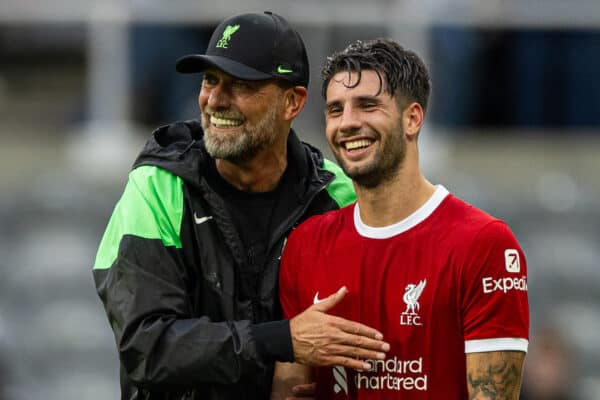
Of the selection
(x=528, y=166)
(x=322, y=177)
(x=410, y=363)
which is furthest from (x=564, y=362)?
(x=410, y=363)

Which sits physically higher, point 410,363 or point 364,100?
point 364,100

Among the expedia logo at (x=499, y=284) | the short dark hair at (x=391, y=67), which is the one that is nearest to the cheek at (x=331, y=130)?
the short dark hair at (x=391, y=67)

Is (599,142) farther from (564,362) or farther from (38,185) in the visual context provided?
(38,185)

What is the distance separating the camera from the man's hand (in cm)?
376

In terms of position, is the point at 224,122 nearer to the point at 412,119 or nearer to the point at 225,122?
the point at 225,122

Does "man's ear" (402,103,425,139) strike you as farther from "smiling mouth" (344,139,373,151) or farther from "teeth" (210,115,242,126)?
"teeth" (210,115,242,126)

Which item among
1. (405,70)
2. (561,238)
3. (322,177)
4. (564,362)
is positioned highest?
(405,70)

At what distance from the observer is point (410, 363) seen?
378 centimetres

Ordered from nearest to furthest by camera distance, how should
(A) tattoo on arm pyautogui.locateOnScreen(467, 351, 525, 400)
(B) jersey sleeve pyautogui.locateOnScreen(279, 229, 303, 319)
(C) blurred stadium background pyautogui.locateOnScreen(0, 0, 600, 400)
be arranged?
(A) tattoo on arm pyautogui.locateOnScreen(467, 351, 525, 400) → (B) jersey sleeve pyautogui.locateOnScreen(279, 229, 303, 319) → (C) blurred stadium background pyautogui.locateOnScreen(0, 0, 600, 400)

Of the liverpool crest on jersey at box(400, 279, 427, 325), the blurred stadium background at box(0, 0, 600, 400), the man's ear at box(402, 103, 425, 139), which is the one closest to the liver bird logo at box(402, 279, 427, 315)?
the liverpool crest on jersey at box(400, 279, 427, 325)

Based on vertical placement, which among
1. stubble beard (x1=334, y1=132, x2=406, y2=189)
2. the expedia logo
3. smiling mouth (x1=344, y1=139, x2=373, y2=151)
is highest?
smiling mouth (x1=344, y1=139, x2=373, y2=151)

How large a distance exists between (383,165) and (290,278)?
51cm

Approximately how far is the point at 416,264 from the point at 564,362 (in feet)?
10.8

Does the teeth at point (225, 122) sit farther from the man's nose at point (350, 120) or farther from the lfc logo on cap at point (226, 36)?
the man's nose at point (350, 120)
